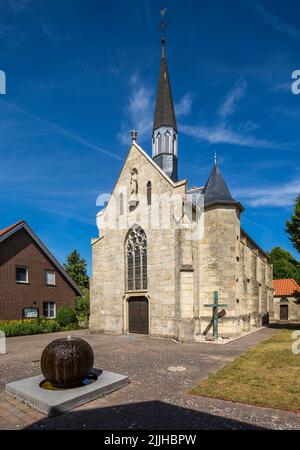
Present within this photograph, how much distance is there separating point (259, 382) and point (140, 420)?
156 inches

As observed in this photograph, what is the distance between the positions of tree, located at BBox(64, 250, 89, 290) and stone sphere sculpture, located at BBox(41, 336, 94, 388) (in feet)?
145

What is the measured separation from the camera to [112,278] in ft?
72.1

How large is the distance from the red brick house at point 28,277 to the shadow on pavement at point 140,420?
18909 millimetres

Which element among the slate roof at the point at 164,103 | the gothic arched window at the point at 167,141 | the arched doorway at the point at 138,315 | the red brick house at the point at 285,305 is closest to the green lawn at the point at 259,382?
the arched doorway at the point at 138,315

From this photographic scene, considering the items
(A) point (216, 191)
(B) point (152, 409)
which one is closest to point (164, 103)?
(A) point (216, 191)

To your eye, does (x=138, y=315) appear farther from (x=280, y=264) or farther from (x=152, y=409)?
(x=280, y=264)

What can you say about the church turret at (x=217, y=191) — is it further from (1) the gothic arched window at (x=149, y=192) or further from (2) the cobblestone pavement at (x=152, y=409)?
(2) the cobblestone pavement at (x=152, y=409)

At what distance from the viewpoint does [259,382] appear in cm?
805

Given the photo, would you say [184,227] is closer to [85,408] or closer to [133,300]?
[133,300]

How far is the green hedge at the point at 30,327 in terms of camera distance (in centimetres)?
2044

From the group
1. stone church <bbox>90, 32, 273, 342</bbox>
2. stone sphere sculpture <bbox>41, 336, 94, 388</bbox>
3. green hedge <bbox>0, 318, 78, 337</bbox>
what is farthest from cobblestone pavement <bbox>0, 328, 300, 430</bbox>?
green hedge <bbox>0, 318, 78, 337</bbox>

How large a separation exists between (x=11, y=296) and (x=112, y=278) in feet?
26.3
